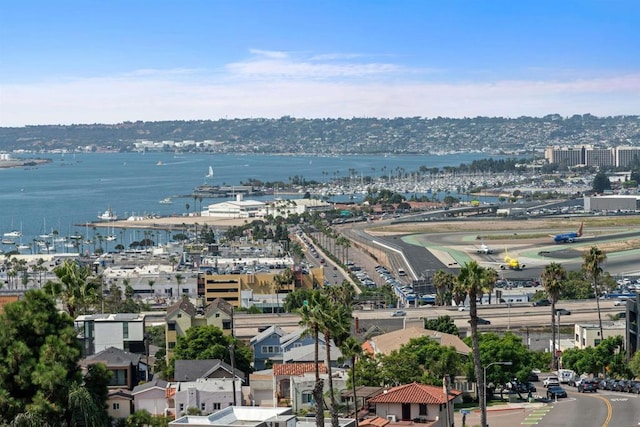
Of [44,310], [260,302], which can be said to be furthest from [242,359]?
[260,302]

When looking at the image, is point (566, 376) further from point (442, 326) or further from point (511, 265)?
point (511, 265)

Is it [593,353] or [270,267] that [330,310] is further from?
[270,267]

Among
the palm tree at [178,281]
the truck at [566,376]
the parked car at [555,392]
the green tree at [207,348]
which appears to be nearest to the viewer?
the parked car at [555,392]

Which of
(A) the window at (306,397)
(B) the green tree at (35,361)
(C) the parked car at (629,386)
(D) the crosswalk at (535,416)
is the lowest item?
(C) the parked car at (629,386)

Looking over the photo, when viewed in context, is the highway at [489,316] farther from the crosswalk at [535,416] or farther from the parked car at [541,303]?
the crosswalk at [535,416]

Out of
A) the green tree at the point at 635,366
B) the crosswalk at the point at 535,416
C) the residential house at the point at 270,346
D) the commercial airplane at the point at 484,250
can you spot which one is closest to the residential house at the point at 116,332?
the residential house at the point at 270,346

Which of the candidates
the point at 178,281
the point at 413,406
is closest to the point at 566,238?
the point at 178,281
